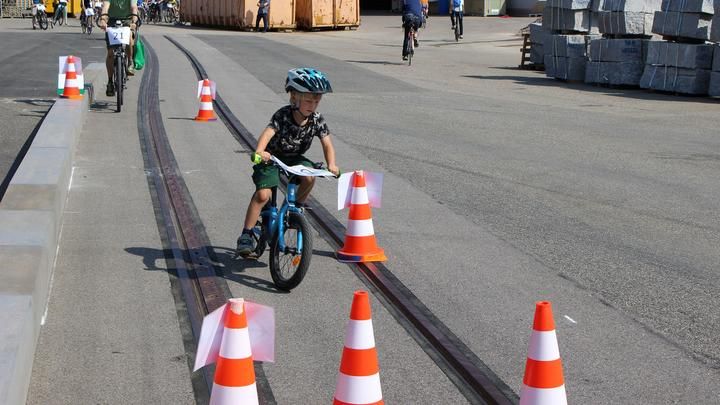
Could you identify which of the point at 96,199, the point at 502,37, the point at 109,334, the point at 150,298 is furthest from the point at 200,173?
the point at 502,37

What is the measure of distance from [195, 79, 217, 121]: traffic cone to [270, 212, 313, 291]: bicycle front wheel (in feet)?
27.9

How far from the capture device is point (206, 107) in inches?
621

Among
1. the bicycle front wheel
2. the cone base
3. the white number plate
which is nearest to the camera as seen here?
the bicycle front wheel

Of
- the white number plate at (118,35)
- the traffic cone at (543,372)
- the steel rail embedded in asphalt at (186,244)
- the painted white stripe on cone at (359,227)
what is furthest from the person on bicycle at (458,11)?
the traffic cone at (543,372)

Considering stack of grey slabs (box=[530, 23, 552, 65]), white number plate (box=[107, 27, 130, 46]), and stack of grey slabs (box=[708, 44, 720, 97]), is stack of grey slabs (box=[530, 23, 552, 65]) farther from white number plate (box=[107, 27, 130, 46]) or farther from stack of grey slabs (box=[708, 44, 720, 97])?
white number plate (box=[107, 27, 130, 46])

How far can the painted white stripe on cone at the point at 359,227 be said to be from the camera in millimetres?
7988

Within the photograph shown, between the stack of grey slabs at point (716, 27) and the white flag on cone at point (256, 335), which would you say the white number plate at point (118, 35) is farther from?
→ the white flag on cone at point (256, 335)

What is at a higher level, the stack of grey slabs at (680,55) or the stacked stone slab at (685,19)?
the stacked stone slab at (685,19)

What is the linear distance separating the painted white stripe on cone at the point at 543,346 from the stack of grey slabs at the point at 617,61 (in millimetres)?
19876

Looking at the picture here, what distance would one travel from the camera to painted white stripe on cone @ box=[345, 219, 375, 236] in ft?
26.2

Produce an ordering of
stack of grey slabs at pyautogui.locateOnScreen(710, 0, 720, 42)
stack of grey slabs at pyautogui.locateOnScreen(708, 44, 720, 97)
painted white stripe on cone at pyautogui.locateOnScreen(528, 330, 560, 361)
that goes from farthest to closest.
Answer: stack of grey slabs at pyautogui.locateOnScreen(708, 44, 720, 97)
stack of grey slabs at pyautogui.locateOnScreen(710, 0, 720, 42)
painted white stripe on cone at pyautogui.locateOnScreen(528, 330, 560, 361)

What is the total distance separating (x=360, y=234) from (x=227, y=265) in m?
0.98

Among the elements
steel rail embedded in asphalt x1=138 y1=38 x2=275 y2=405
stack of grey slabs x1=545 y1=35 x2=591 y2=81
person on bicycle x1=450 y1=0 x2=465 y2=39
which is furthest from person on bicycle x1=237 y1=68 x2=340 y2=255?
person on bicycle x1=450 y1=0 x2=465 y2=39

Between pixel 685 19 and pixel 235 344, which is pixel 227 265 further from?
pixel 685 19
